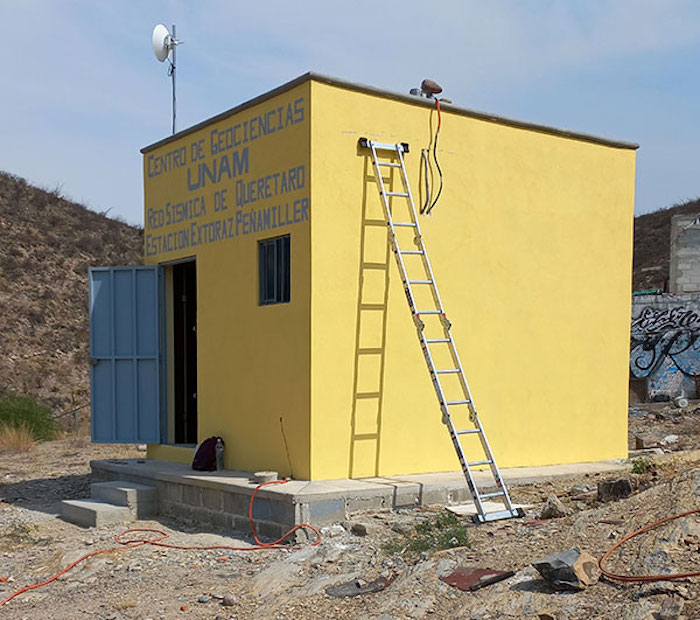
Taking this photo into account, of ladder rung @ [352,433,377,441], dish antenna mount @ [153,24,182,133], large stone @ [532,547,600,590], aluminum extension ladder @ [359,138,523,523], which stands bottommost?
large stone @ [532,547,600,590]

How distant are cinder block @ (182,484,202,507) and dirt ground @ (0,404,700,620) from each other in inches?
12.5

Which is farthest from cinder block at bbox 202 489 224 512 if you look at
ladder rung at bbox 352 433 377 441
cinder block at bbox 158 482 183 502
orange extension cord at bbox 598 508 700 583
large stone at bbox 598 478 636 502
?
orange extension cord at bbox 598 508 700 583

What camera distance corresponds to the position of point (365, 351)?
364 inches

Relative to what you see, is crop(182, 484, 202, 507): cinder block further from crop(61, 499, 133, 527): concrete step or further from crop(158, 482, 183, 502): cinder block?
crop(61, 499, 133, 527): concrete step

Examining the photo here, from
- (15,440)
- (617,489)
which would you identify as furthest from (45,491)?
(617,489)

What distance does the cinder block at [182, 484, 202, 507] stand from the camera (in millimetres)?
9565

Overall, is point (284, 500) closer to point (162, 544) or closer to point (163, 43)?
point (162, 544)

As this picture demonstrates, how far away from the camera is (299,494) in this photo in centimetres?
813

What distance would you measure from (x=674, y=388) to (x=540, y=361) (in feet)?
49.1

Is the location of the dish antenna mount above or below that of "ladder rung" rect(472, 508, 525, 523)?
above

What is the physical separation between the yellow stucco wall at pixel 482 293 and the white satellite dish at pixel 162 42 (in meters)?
4.35

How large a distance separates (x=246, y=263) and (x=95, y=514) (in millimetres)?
3372

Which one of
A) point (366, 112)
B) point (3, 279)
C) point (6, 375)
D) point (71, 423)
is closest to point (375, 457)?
point (366, 112)

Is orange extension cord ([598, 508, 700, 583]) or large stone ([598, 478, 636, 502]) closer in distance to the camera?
orange extension cord ([598, 508, 700, 583])
